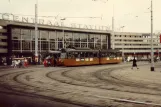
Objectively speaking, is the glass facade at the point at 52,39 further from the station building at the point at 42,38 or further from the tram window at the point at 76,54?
the tram window at the point at 76,54

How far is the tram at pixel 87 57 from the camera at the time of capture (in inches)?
1661

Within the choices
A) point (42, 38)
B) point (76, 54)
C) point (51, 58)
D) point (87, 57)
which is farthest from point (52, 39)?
point (76, 54)

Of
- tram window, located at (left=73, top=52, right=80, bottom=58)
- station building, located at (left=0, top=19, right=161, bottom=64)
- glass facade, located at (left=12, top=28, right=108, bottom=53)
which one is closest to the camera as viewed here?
tram window, located at (left=73, top=52, right=80, bottom=58)

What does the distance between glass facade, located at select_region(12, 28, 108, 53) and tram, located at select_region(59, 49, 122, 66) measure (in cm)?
1261

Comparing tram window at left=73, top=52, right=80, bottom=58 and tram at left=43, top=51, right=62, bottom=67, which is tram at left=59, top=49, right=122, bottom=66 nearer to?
tram window at left=73, top=52, right=80, bottom=58

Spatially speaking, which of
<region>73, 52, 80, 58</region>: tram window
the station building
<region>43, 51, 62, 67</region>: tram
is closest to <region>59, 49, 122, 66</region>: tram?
<region>73, 52, 80, 58</region>: tram window

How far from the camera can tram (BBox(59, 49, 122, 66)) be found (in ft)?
138

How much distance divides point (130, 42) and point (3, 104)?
138262 millimetres

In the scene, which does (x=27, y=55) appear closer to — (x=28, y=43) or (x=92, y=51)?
(x=28, y=43)

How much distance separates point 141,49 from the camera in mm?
148625

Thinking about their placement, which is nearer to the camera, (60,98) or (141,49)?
(60,98)

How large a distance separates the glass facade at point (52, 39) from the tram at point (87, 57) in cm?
1261

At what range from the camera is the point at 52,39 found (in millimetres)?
70875

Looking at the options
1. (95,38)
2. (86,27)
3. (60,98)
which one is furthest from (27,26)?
(60,98)
